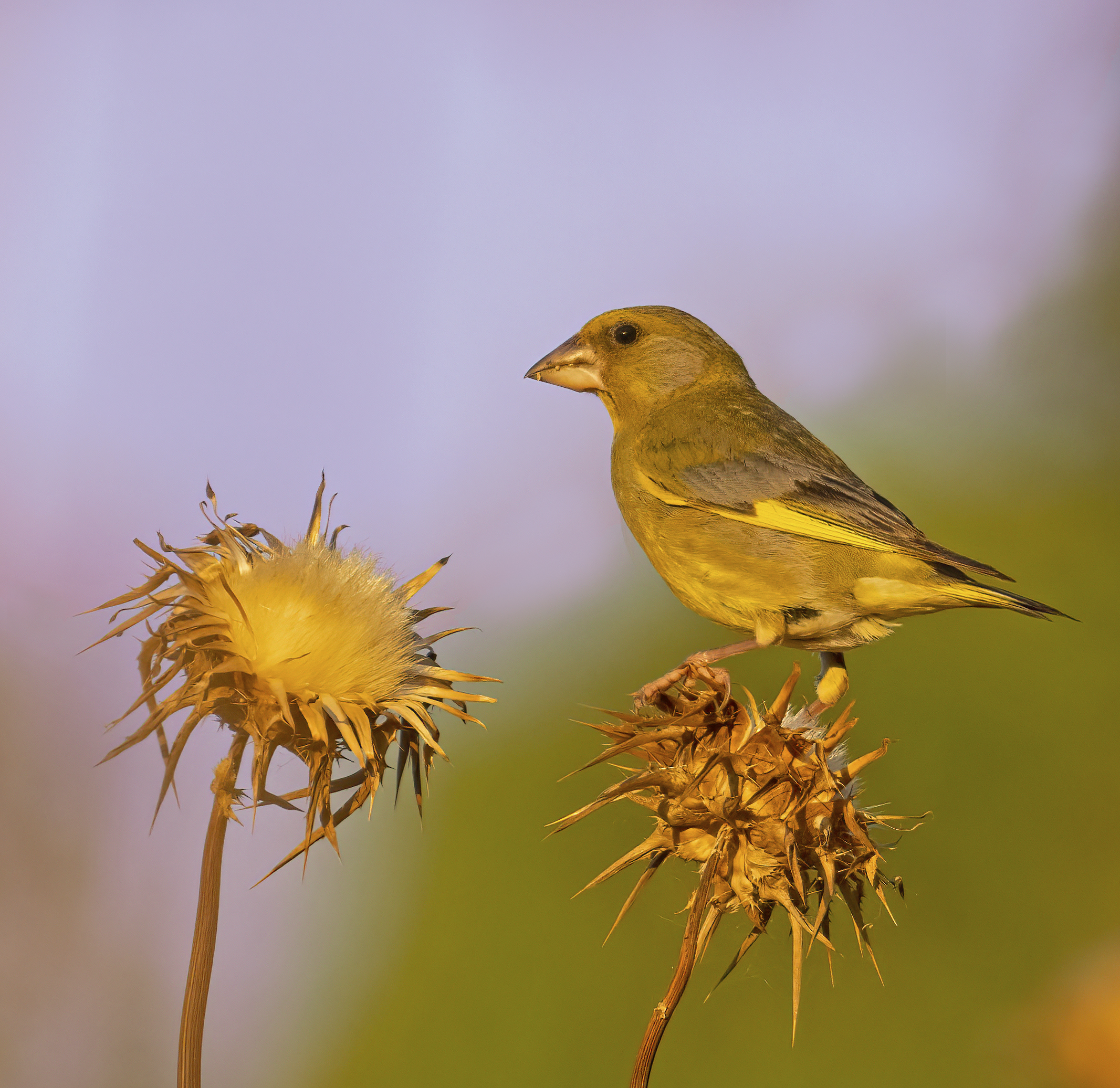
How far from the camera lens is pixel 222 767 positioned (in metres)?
1.76

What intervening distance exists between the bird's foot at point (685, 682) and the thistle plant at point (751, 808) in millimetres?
80

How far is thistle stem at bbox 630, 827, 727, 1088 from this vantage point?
1.70 meters

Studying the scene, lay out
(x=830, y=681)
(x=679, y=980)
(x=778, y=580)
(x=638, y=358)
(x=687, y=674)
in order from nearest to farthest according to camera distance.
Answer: (x=679, y=980), (x=687, y=674), (x=778, y=580), (x=830, y=681), (x=638, y=358)

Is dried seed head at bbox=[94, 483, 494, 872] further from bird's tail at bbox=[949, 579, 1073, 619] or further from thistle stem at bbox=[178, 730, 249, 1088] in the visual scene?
bird's tail at bbox=[949, 579, 1073, 619]

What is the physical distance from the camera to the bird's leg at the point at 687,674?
224 cm

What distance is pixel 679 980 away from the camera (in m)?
1.78

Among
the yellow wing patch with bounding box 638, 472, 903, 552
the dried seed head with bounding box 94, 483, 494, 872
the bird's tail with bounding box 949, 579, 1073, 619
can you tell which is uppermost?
the dried seed head with bounding box 94, 483, 494, 872

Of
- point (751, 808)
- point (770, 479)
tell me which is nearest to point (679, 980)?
point (751, 808)

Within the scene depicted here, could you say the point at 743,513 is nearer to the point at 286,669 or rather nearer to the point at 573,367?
the point at 573,367

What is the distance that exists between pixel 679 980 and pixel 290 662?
2.81 feet

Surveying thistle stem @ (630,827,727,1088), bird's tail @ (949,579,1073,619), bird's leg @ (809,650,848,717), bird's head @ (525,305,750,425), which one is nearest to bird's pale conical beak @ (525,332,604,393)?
bird's head @ (525,305,750,425)

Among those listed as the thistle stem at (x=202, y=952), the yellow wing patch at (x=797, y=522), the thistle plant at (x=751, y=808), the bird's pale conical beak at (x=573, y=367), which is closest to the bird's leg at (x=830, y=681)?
the yellow wing patch at (x=797, y=522)

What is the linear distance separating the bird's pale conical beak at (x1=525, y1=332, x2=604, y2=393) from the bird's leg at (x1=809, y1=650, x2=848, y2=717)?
1.12 metres

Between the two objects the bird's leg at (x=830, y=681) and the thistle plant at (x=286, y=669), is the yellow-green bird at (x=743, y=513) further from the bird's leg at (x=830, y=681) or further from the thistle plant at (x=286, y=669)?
the thistle plant at (x=286, y=669)
